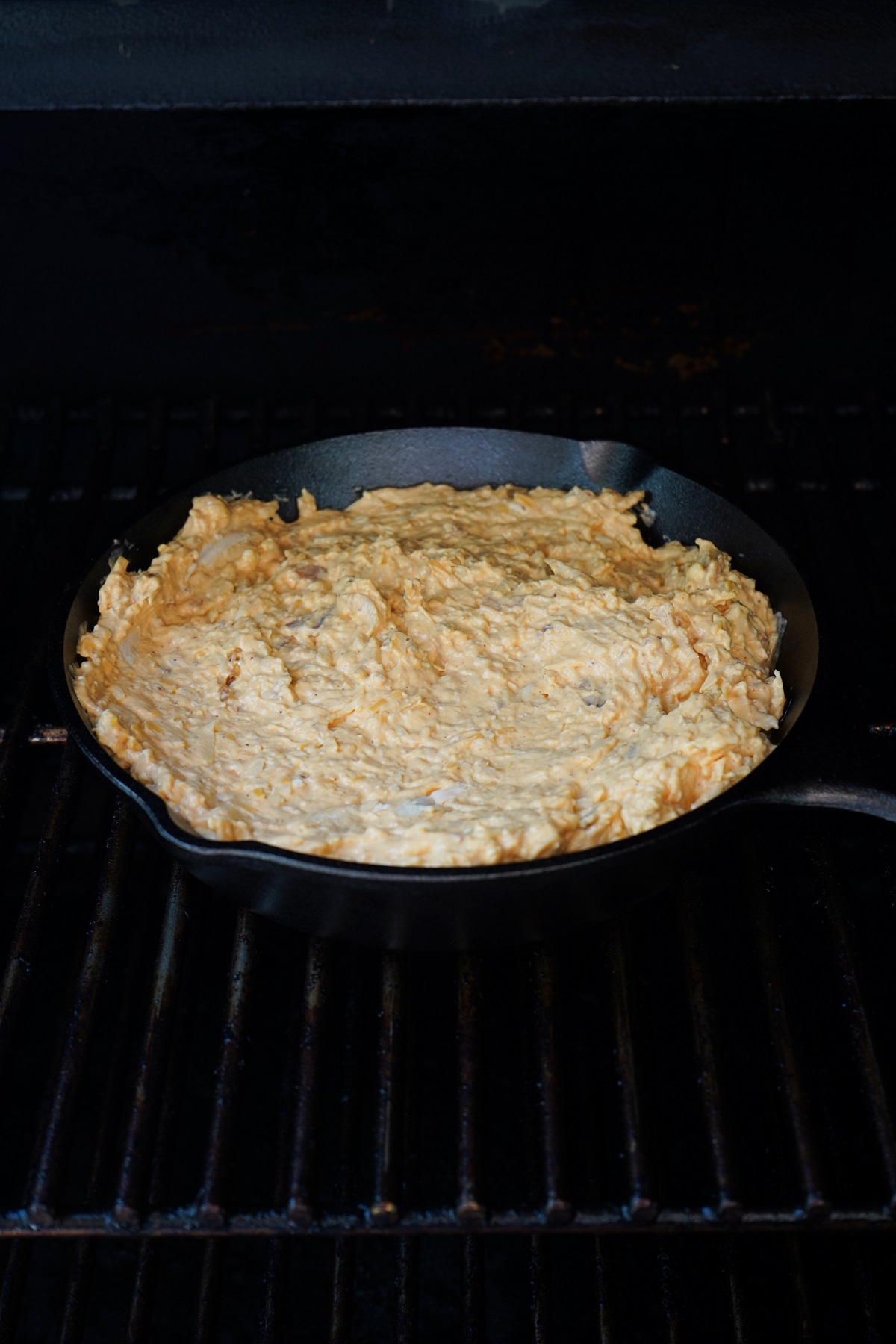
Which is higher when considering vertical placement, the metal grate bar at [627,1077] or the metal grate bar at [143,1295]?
the metal grate bar at [627,1077]

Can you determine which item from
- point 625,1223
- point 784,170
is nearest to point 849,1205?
point 625,1223

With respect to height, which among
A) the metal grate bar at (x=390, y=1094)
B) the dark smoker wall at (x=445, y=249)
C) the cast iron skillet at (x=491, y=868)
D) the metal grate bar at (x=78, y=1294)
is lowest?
the metal grate bar at (x=78, y=1294)

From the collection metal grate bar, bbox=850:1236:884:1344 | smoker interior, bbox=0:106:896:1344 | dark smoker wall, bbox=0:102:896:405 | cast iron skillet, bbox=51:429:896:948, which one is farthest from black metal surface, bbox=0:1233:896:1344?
dark smoker wall, bbox=0:102:896:405

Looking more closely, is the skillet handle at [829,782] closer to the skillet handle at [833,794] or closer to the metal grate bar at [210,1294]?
the skillet handle at [833,794]

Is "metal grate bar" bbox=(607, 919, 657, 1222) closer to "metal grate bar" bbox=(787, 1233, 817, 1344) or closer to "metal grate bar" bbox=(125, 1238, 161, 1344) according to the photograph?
"metal grate bar" bbox=(787, 1233, 817, 1344)

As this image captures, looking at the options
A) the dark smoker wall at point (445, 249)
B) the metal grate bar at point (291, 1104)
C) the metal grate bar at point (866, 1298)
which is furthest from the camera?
the dark smoker wall at point (445, 249)

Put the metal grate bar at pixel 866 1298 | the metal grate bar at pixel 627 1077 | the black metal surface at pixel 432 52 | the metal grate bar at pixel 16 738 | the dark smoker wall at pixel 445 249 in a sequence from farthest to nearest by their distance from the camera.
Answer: the dark smoker wall at pixel 445 249
the black metal surface at pixel 432 52
the metal grate bar at pixel 16 738
the metal grate bar at pixel 866 1298
the metal grate bar at pixel 627 1077

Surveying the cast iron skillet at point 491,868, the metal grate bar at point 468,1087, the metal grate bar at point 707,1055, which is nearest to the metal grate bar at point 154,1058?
the cast iron skillet at point 491,868
